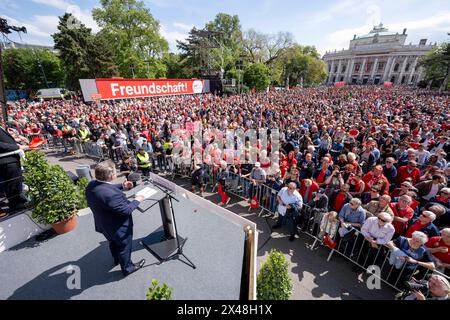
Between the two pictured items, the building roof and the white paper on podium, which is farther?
the building roof

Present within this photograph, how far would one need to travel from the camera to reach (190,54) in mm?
46500

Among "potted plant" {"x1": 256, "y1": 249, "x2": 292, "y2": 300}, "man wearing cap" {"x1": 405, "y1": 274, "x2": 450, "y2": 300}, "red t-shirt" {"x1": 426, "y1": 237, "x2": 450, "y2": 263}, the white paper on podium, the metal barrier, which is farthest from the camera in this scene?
the metal barrier

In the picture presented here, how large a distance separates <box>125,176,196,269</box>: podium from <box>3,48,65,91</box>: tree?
58727mm

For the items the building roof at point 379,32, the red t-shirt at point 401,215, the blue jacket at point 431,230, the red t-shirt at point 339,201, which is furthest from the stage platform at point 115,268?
the building roof at point 379,32

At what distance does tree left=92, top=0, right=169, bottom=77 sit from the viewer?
3347 centimetres

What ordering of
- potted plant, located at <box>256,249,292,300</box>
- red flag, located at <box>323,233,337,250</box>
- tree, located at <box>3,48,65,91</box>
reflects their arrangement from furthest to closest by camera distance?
tree, located at <box>3,48,65,91</box>
red flag, located at <box>323,233,337,250</box>
potted plant, located at <box>256,249,292,300</box>

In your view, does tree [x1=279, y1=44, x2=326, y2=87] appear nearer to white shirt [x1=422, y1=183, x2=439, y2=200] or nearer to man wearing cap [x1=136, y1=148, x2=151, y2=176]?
man wearing cap [x1=136, y1=148, x2=151, y2=176]

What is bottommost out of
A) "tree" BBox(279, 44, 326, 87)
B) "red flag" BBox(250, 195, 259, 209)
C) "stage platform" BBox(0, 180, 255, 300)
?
"red flag" BBox(250, 195, 259, 209)

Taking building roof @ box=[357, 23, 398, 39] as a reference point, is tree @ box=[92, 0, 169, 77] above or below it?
below

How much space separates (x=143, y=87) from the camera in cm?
2339

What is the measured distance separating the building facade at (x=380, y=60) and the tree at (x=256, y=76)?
7917 cm

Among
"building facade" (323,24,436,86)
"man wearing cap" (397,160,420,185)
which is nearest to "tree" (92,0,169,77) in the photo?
"man wearing cap" (397,160,420,185)
